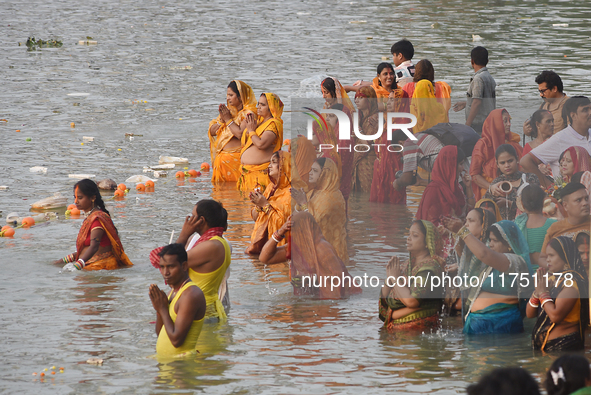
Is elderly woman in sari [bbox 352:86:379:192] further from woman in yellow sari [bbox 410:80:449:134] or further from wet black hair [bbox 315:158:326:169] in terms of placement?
wet black hair [bbox 315:158:326:169]

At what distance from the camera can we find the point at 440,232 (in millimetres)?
6742

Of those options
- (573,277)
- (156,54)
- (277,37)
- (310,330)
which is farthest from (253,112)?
(277,37)

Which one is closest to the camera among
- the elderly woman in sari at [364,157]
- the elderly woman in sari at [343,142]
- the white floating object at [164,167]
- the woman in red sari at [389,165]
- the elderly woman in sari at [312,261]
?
the elderly woman in sari at [312,261]

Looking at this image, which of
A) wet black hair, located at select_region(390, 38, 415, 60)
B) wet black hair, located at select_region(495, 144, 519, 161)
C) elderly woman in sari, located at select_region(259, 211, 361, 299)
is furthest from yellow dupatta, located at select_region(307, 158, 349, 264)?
wet black hair, located at select_region(390, 38, 415, 60)

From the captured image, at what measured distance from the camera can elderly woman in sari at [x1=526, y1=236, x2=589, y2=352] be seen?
19.6 feet

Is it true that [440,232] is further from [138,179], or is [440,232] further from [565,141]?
[138,179]

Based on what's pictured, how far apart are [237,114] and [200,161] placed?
2.11 metres

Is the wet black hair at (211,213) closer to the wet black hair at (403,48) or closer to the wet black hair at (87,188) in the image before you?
the wet black hair at (87,188)

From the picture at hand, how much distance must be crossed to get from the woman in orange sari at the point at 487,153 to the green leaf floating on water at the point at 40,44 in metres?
19.5

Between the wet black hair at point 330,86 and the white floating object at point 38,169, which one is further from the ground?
the wet black hair at point 330,86

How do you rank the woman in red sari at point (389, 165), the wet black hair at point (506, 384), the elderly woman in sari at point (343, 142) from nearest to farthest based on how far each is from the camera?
the wet black hair at point (506, 384), the woman in red sari at point (389, 165), the elderly woman in sari at point (343, 142)

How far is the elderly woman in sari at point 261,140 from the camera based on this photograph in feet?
33.4

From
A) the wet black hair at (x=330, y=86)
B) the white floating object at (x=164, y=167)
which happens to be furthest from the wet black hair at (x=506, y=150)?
the white floating object at (x=164, y=167)

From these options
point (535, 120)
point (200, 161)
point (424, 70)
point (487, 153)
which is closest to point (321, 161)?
point (487, 153)
